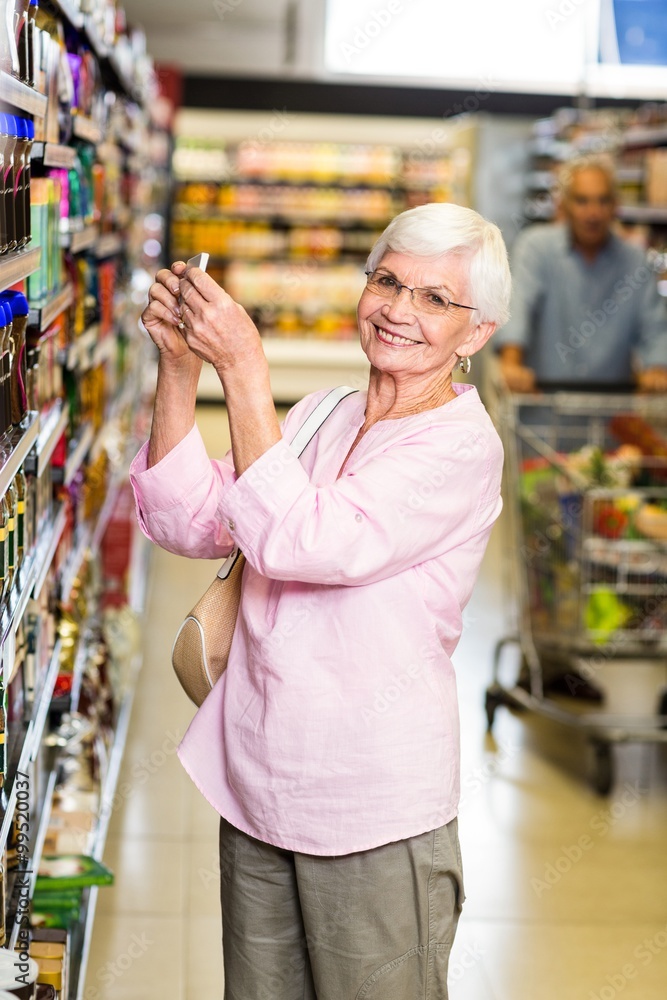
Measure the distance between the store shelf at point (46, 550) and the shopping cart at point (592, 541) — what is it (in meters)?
1.67

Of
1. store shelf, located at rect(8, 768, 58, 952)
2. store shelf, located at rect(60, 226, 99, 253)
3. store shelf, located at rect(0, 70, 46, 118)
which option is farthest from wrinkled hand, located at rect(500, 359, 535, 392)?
store shelf, located at rect(0, 70, 46, 118)

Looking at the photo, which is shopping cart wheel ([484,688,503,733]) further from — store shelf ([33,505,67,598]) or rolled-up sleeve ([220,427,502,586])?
rolled-up sleeve ([220,427,502,586])

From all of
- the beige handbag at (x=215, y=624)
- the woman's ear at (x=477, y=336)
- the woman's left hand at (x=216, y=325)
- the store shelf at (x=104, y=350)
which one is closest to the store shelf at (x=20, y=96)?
the woman's left hand at (x=216, y=325)

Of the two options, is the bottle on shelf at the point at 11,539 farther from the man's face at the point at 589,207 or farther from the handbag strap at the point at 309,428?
the man's face at the point at 589,207

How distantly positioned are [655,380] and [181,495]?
311cm

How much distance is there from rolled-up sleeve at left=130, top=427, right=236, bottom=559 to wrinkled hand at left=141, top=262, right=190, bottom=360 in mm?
138

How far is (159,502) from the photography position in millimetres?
1844

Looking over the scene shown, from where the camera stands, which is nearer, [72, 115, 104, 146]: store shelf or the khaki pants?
the khaki pants

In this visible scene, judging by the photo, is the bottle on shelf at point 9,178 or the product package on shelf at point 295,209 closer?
the bottle on shelf at point 9,178

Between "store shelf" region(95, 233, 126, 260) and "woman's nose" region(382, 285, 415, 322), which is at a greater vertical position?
"store shelf" region(95, 233, 126, 260)

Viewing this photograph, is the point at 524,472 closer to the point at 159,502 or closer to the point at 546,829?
the point at 546,829

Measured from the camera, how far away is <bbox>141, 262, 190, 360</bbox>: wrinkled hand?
1703 mm

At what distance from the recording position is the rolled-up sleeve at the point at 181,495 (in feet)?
5.99

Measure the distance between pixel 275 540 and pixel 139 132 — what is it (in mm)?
4398
